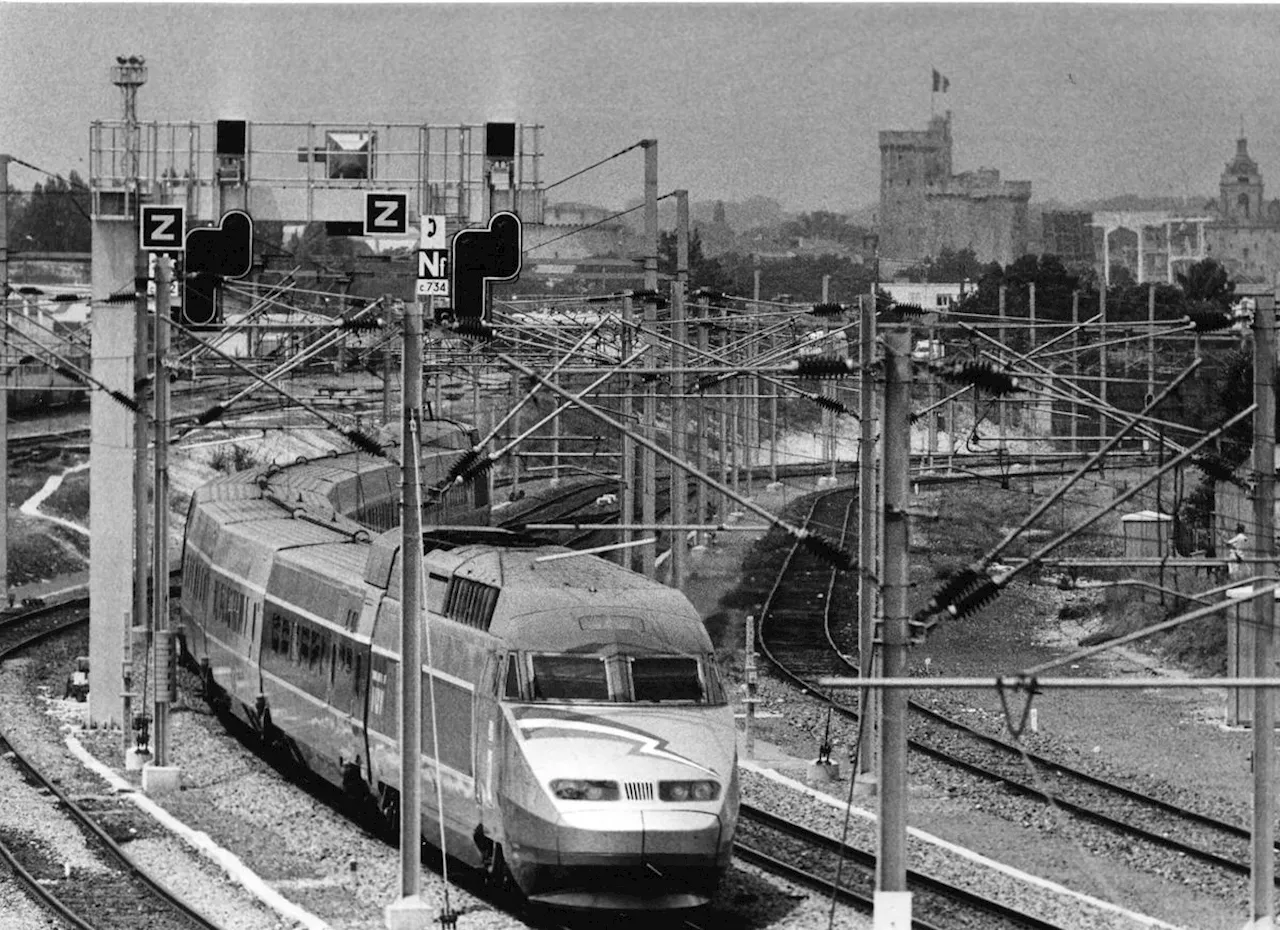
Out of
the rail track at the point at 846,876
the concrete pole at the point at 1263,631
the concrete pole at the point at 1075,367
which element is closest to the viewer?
the concrete pole at the point at 1263,631

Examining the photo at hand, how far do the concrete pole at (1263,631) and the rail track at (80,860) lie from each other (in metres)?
7.11

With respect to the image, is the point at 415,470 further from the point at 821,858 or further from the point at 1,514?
the point at 1,514

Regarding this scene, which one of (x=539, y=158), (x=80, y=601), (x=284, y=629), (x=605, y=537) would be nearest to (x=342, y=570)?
(x=284, y=629)

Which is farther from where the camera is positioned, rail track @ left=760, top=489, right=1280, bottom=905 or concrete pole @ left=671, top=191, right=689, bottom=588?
concrete pole @ left=671, top=191, right=689, bottom=588

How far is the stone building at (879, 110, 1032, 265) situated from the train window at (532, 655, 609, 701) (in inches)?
1209

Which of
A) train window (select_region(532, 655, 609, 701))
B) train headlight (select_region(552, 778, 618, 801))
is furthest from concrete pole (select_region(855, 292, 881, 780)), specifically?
train headlight (select_region(552, 778, 618, 801))

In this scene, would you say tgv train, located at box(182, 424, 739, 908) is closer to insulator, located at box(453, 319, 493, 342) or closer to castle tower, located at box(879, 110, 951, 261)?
insulator, located at box(453, 319, 493, 342)

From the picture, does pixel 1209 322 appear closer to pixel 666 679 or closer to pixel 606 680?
pixel 666 679

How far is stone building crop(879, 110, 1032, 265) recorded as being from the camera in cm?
4612

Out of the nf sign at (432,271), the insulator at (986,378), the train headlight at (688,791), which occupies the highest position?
the nf sign at (432,271)

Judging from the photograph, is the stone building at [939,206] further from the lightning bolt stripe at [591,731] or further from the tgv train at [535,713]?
the lightning bolt stripe at [591,731]

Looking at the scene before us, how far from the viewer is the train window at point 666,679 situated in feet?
46.3

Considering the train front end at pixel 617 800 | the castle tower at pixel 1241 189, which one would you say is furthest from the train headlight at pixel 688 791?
the castle tower at pixel 1241 189

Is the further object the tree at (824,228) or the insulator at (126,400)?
the tree at (824,228)
